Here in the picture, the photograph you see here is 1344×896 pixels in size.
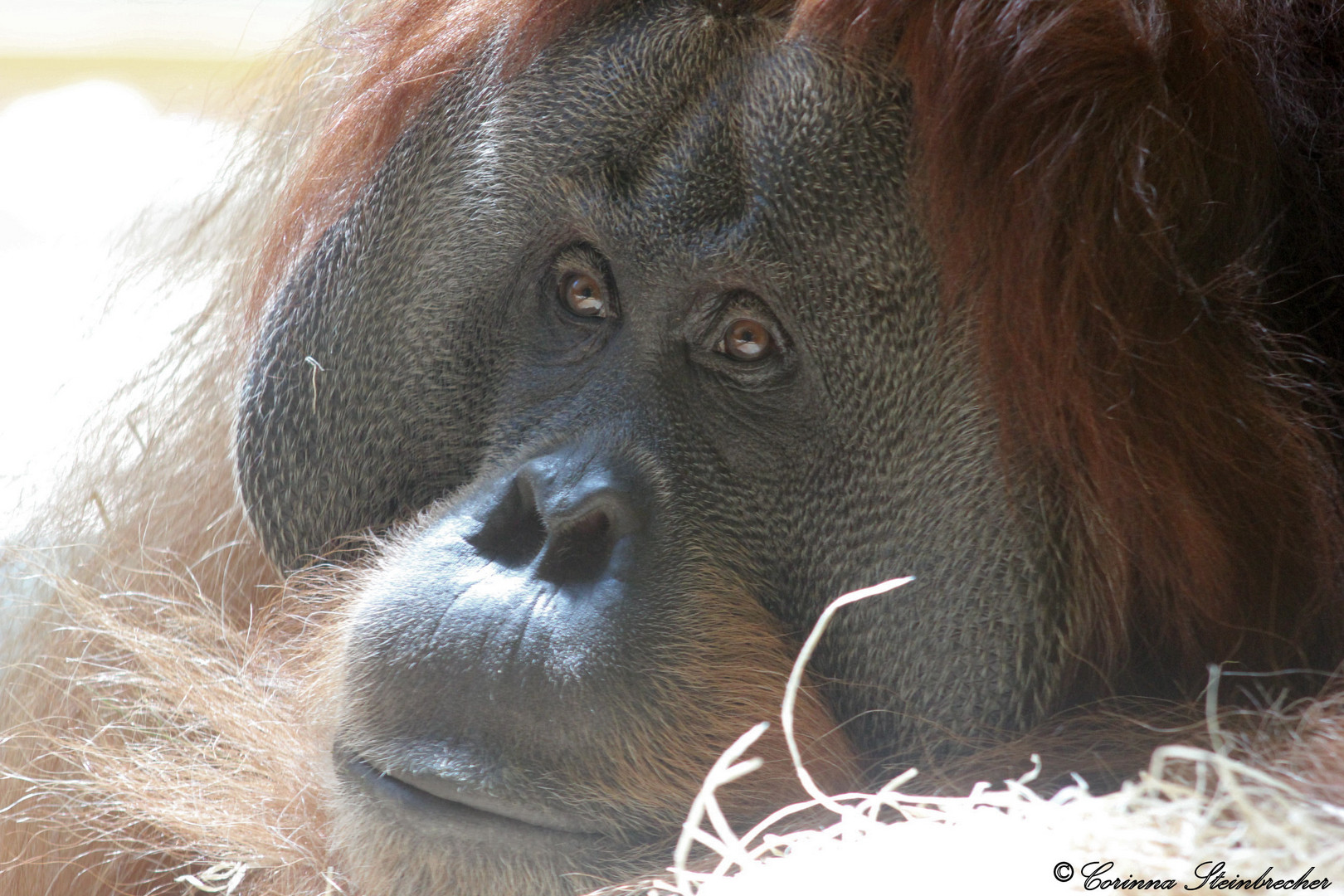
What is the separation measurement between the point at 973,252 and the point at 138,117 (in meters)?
2.68

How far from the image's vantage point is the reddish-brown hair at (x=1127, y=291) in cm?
101

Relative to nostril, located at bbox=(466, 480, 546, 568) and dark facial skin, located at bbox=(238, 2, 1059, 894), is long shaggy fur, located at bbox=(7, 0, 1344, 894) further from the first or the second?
nostril, located at bbox=(466, 480, 546, 568)

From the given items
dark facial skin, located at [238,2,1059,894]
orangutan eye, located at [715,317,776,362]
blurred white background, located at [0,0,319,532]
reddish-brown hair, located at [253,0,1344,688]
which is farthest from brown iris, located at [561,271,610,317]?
blurred white background, located at [0,0,319,532]

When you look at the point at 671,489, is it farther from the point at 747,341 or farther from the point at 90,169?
the point at 90,169

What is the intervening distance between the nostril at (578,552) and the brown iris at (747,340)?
19cm

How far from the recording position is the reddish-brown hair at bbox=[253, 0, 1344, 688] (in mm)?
1007

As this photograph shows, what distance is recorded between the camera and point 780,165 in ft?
3.61

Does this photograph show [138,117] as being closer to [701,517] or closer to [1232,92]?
[701,517]

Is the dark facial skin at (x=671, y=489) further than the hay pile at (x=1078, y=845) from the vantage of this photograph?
Yes

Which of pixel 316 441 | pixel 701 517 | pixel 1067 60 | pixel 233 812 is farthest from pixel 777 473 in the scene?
pixel 233 812

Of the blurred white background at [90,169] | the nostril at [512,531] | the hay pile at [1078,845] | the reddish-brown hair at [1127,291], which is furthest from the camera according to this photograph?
the blurred white background at [90,169]

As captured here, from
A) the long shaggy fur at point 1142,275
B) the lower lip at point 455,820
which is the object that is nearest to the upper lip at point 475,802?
the lower lip at point 455,820

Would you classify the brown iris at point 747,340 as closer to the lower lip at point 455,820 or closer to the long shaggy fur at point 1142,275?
the long shaggy fur at point 1142,275

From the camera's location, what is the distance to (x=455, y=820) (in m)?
1.10
